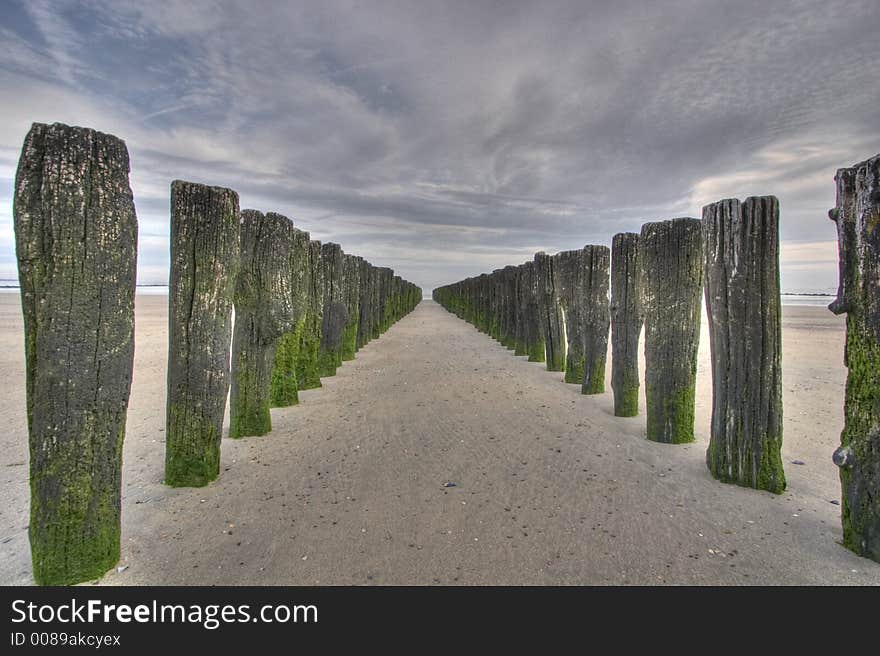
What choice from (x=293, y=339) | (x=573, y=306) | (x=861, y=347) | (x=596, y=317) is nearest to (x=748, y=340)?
(x=861, y=347)

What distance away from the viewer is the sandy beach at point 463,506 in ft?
8.89

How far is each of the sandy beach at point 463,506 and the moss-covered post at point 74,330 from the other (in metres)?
0.36

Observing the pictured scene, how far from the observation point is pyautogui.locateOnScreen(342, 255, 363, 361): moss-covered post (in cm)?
1011

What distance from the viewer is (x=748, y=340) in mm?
3828

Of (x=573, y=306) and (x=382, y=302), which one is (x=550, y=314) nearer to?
(x=573, y=306)

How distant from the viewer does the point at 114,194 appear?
257cm

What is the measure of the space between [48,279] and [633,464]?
4653 mm

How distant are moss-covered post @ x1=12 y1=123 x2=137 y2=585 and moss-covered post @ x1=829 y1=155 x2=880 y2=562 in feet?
14.0

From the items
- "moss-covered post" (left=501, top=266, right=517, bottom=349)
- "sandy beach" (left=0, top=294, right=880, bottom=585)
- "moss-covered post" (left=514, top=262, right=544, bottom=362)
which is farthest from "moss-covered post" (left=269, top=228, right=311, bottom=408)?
"moss-covered post" (left=501, top=266, right=517, bottom=349)

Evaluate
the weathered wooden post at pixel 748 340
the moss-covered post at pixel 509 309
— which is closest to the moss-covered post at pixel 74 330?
the weathered wooden post at pixel 748 340

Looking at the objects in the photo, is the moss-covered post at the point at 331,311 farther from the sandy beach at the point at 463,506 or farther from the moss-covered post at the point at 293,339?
the sandy beach at the point at 463,506

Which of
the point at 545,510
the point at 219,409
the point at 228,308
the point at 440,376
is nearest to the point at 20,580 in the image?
the point at 219,409

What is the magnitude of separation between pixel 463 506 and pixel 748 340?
2704mm

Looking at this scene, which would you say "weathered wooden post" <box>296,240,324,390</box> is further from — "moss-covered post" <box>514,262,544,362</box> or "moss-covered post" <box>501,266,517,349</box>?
"moss-covered post" <box>501,266,517,349</box>
